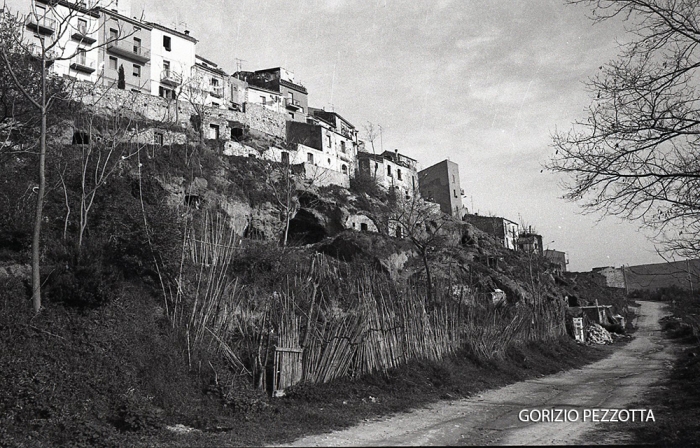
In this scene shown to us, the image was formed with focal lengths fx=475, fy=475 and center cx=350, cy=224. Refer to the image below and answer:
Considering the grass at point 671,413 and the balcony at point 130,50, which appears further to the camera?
the balcony at point 130,50

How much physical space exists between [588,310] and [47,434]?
39022 millimetres

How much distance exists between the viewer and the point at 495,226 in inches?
2183

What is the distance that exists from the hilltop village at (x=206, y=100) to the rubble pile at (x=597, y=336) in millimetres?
9980

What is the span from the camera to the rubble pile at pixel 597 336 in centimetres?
2959

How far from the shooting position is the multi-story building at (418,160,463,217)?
53000 millimetres

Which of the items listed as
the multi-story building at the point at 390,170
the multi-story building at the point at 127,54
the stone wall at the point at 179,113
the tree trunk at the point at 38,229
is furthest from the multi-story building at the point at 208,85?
the tree trunk at the point at 38,229

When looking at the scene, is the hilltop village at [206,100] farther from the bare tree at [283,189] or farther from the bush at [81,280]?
the bush at [81,280]

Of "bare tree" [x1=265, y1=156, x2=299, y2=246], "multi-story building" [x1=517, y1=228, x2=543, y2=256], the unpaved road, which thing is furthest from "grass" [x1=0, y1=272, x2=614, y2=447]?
"multi-story building" [x1=517, y1=228, x2=543, y2=256]

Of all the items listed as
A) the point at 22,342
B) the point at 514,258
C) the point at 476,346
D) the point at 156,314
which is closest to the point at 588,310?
the point at 514,258

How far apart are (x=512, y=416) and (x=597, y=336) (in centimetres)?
2451

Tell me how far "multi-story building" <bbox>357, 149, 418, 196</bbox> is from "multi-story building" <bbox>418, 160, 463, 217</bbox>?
2.50 m

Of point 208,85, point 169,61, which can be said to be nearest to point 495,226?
point 208,85

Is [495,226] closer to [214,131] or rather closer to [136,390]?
[214,131]

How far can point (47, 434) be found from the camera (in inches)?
273
